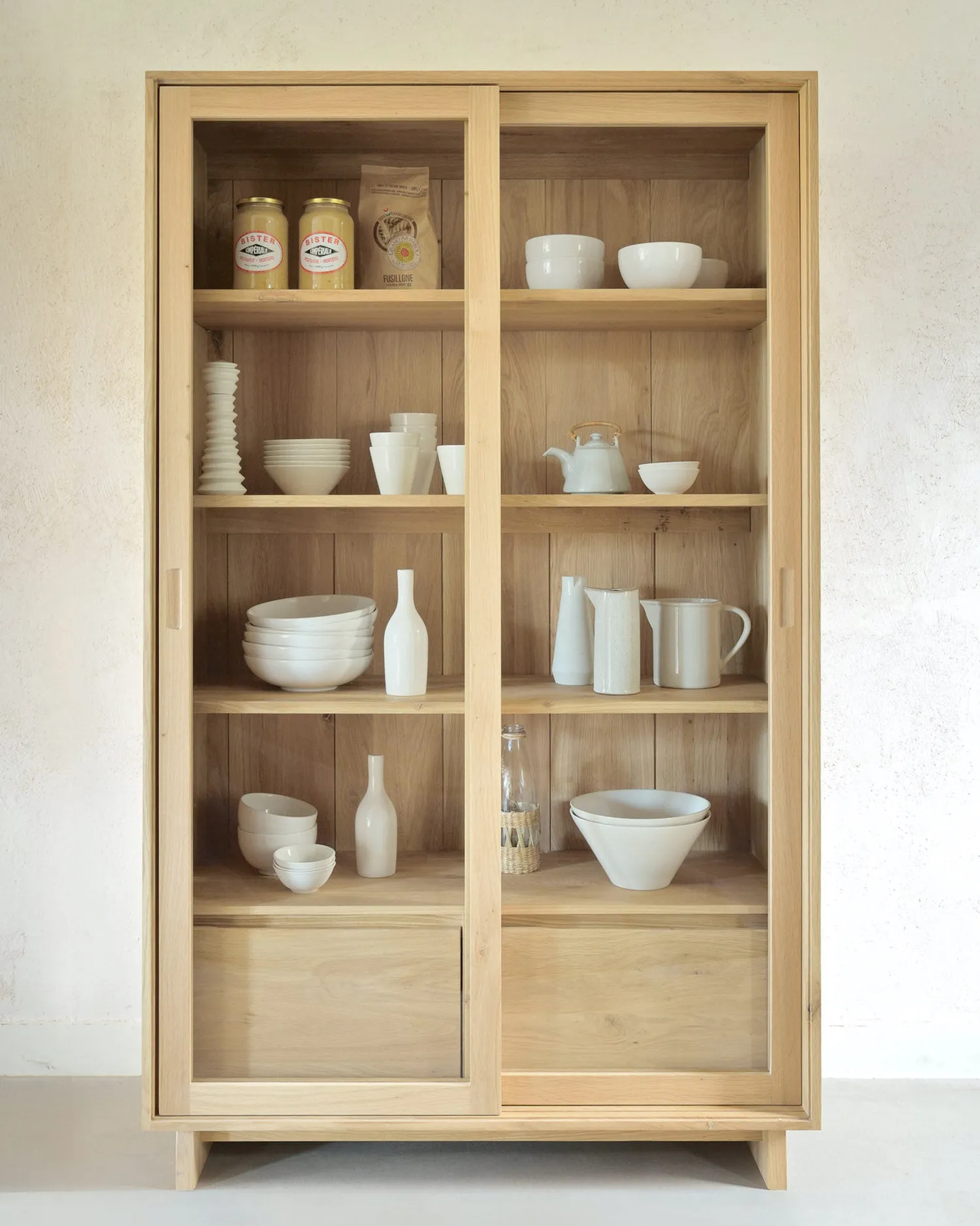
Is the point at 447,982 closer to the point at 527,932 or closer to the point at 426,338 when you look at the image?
the point at 527,932

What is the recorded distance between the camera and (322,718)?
7.59 feet

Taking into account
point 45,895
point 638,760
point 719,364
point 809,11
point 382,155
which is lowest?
point 45,895

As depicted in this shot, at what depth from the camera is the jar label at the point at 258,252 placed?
6.65ft

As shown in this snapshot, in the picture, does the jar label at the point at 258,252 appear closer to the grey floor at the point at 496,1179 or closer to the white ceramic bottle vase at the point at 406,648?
the white ceramic bottle vase at the point at 406,648

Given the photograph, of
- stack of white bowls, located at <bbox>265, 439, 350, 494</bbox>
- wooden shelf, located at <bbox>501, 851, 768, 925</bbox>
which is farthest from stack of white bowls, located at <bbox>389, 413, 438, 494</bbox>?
wooden shelf, located at <bbox>501, 851, 768, 925</bbox>

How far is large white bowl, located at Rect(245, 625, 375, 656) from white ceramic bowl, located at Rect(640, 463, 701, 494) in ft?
2.15

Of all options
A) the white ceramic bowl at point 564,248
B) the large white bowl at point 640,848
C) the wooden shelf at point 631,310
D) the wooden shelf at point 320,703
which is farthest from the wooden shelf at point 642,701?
the white ceramic bowl at point 564,248

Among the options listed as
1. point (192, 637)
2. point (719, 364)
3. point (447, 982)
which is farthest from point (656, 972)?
point (719, 364)

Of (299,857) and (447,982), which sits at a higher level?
(299,857)

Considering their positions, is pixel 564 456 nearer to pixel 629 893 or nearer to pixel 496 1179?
pixel 629 893

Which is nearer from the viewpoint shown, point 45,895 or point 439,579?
point 439,579

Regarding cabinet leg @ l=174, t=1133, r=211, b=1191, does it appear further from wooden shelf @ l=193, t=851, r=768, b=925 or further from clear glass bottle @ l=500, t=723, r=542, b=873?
clear glass bottle @ l=500, t=723, r=542, b=873

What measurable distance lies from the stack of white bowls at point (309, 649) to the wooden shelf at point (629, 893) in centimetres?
54

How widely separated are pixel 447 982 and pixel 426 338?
1.34 meters
